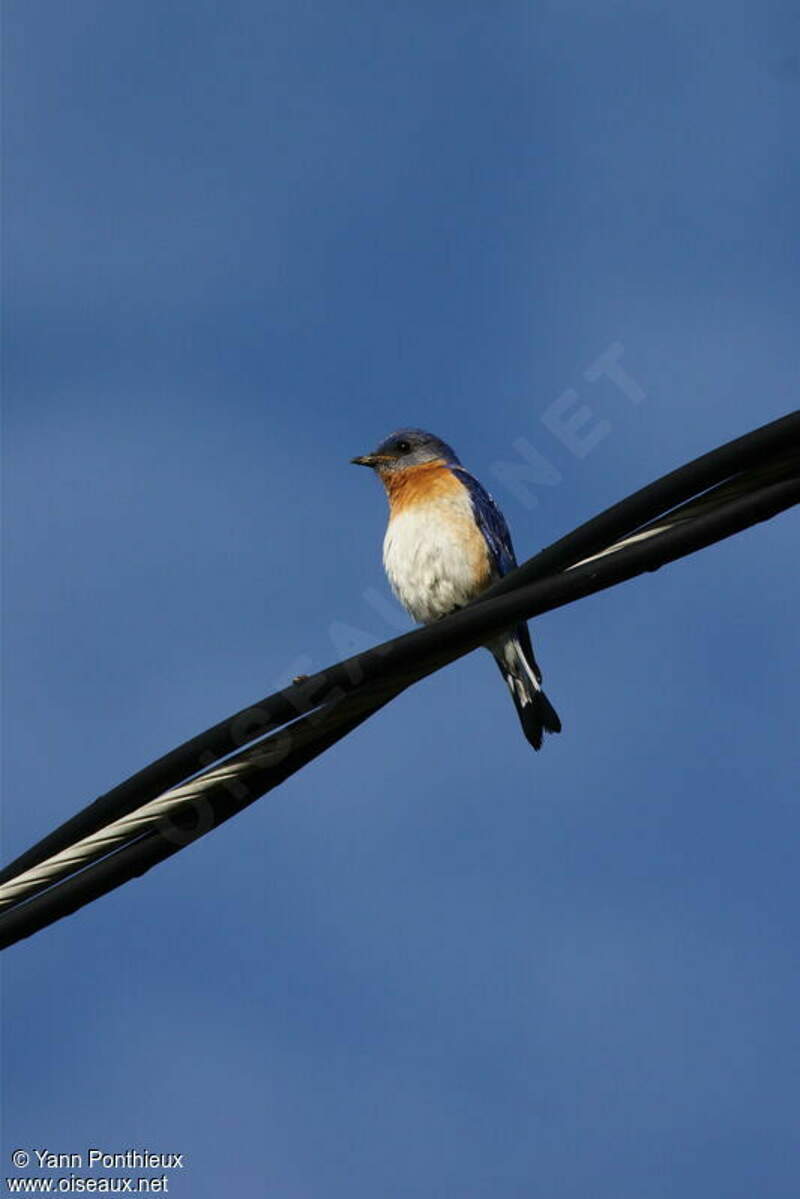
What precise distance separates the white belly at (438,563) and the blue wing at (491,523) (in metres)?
0.12

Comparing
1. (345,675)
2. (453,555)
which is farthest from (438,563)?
(345,675)

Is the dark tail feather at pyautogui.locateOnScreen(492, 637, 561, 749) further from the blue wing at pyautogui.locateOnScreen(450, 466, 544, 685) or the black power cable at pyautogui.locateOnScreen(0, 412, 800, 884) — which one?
the black power cable at pyautogui.locateOnScreen(0, 412, 800, 884)

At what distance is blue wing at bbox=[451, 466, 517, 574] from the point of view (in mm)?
9633

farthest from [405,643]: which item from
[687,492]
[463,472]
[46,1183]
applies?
[463,472]

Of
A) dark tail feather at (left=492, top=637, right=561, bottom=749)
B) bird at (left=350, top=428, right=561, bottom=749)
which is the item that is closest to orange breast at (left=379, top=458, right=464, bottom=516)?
bird at (left=350, top=428, right=561, bottom=749)

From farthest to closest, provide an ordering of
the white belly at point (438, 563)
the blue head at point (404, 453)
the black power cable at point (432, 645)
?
the blue head at point (404, 453)
the white belly at point (438, 563)
the black power cable at point (432, 645)

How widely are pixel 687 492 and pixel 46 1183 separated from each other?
15.3ft

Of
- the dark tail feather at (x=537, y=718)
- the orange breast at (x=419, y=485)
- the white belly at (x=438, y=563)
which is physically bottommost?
the dark tail feather at (x=537, y=718)

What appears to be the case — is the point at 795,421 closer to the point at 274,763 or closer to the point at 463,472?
the point at 274,763

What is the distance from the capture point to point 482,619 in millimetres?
4332

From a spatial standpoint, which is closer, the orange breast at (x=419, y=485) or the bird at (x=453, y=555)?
the bird at (x=453, y=555)

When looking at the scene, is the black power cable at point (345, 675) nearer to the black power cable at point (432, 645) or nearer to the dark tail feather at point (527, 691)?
the black power cable at point (432, 645)

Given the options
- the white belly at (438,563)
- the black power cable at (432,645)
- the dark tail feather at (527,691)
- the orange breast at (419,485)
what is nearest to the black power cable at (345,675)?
the black power cable at (432,645)

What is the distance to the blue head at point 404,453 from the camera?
403 inches
